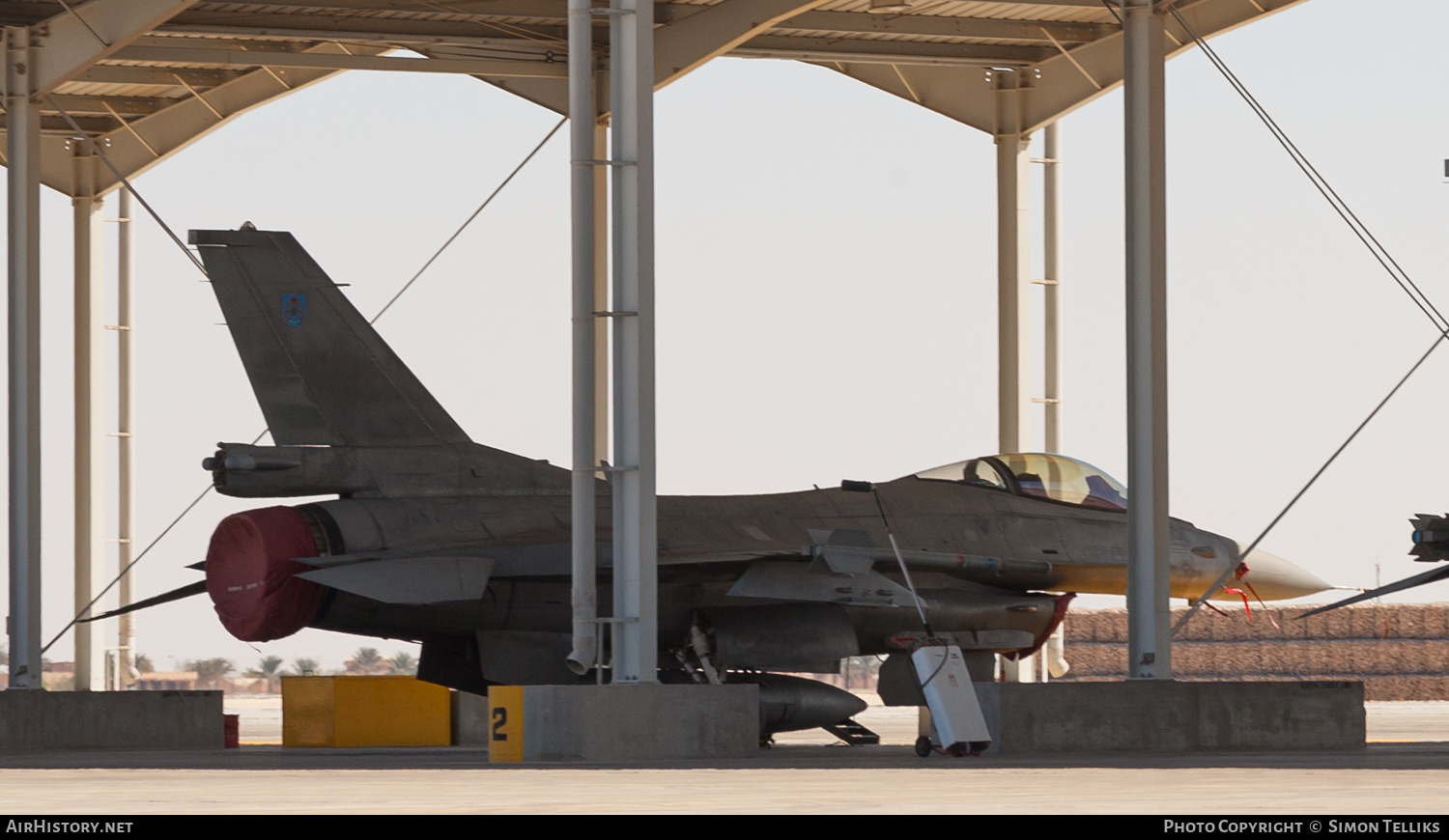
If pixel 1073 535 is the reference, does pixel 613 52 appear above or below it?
above

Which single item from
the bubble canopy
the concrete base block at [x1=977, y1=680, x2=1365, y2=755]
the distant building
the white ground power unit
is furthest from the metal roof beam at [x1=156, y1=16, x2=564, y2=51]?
the distant building

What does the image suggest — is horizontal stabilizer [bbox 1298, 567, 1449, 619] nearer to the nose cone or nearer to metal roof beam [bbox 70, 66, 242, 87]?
the nose cone

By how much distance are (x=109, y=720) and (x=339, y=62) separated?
704 centimetres

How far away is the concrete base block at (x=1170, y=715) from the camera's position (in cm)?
1617

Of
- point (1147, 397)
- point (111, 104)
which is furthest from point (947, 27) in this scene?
point (111, 104)

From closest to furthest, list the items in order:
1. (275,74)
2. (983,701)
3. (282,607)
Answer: (983,701), (282,607), (275,74)

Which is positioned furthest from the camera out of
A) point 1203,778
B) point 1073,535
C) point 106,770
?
point 1073,535

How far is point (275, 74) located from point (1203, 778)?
53.5 ft

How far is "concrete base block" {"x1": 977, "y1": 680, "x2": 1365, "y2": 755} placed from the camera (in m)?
16.2

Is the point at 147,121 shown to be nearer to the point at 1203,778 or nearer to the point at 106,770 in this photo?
the point at 106,770

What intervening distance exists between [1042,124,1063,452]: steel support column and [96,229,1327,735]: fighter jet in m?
6.04

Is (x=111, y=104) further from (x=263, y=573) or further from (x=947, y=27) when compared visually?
(x=263, y=573)

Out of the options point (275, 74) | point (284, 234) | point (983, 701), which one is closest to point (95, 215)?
point (275, 74)
